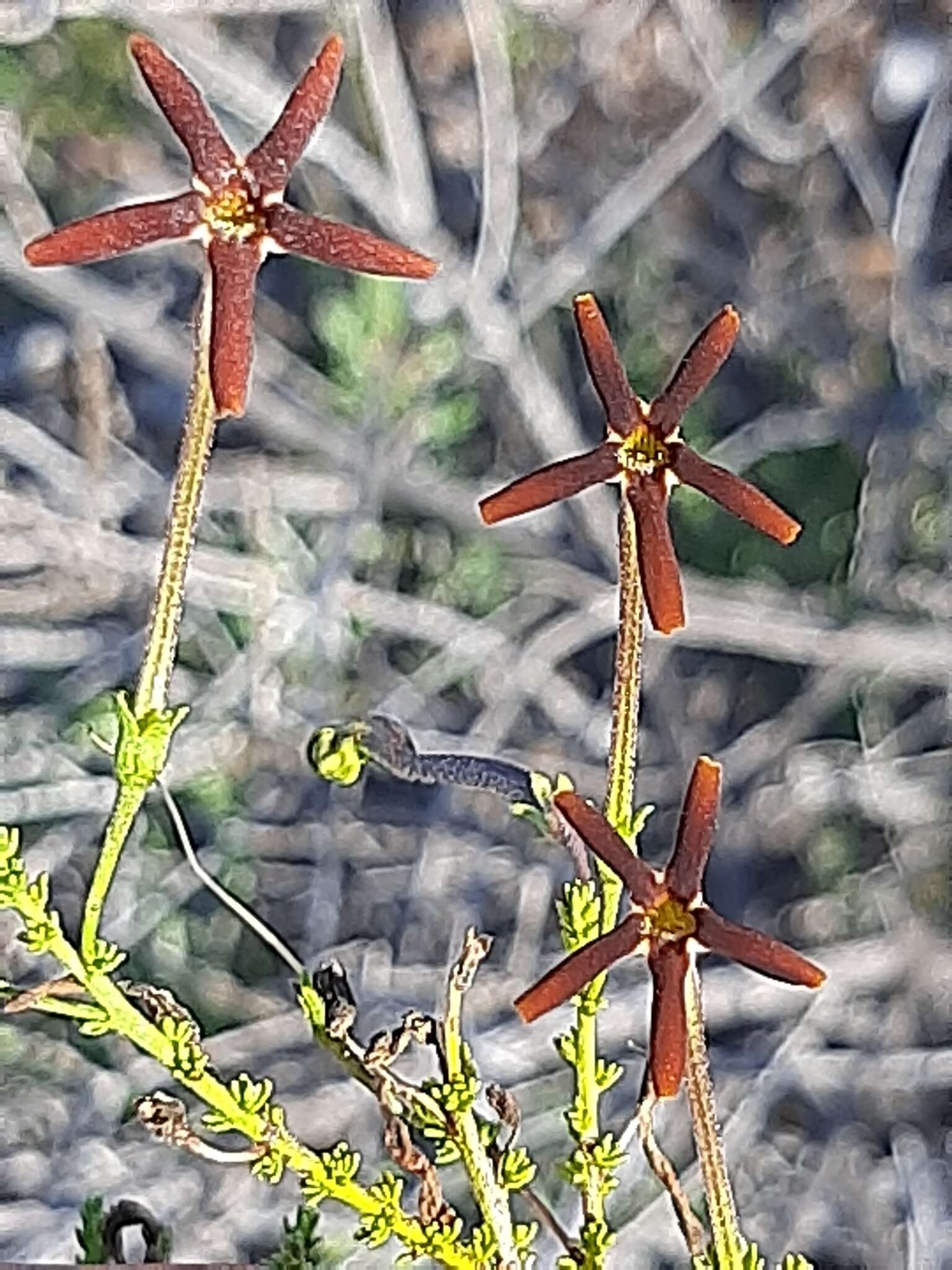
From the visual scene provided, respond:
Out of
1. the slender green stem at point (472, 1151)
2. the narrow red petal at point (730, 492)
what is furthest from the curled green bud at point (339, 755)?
the narrow red petal at point (730, 492)

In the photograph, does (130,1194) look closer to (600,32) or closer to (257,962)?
(257,962)

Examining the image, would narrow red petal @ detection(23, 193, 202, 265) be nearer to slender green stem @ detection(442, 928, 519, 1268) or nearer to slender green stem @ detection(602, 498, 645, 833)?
slender green stem @ detection(602, 498, 645, 833)

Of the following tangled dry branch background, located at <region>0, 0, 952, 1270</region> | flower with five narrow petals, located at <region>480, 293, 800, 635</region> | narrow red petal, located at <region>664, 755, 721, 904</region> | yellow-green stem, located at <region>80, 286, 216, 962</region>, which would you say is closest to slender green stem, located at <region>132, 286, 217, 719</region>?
yellow-green stem, located at <region>80, 286, 216, 962</region>

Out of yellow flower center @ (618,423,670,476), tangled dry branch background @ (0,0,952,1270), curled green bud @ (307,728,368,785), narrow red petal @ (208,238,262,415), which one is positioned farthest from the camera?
tangled dry branch background @ (0,0,952,1270)

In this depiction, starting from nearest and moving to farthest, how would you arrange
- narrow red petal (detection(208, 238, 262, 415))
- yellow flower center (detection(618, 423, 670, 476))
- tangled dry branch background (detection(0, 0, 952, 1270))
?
narrow red petal (detection(208, 238, 262, 415)), yellow flower center (detection(618, 423, 670, 476)), tangled dry branch background (detection(0, 0, 952, 1270))

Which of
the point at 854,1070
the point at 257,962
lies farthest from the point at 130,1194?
the point at 854,1070

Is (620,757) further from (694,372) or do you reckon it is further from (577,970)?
(694,372)
